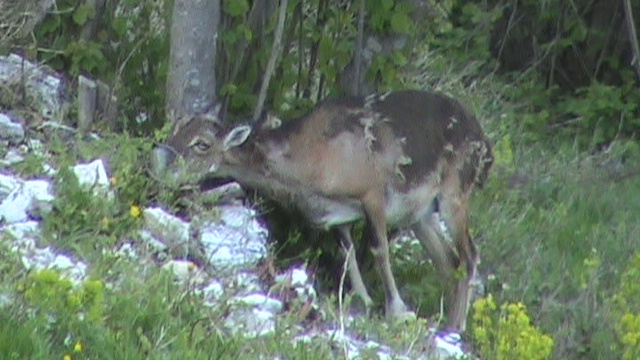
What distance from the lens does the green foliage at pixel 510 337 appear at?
971 cm

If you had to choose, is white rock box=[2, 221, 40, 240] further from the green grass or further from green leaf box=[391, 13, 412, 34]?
green leaf box=[391, 13, 412, 34]

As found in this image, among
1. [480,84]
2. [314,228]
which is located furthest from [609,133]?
[314,228]

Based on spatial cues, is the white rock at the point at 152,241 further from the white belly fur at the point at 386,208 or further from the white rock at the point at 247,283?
the white belly fur at the point at 386,208

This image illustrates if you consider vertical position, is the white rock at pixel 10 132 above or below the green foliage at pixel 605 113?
above

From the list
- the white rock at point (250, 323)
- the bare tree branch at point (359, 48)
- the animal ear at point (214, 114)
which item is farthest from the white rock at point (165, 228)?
the bare tree branch at point (359, 48)

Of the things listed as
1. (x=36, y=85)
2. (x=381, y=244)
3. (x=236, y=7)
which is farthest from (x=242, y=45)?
(x=381, y=244)

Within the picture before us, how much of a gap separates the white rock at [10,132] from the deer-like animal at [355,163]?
2.95ft

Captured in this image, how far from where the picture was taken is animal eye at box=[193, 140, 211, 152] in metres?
11.1

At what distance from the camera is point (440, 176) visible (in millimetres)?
11688

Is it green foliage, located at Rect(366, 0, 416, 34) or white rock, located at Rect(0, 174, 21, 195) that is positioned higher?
green foliage, located at Rect(366, 0, 416, 34)

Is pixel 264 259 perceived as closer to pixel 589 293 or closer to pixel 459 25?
pixel 589 293

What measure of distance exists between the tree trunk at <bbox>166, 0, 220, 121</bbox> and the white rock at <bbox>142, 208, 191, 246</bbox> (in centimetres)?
127

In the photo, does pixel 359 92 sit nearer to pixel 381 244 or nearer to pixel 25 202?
pixel 381 244

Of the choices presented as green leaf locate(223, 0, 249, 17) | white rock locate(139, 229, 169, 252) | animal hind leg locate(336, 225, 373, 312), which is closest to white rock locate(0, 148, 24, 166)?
white rock locate(139, 229, 169, 252)
